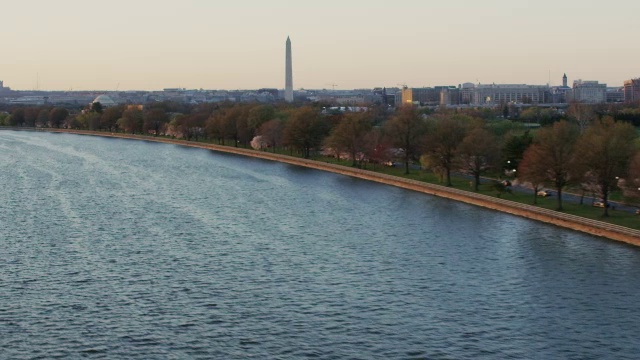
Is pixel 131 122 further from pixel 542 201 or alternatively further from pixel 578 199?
pixel 578 199

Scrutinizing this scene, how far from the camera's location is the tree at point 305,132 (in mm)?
70750

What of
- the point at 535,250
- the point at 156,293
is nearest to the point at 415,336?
the point at 156,293

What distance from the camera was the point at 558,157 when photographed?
40.1 metres

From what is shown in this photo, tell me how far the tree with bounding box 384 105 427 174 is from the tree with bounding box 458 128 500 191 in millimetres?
9050

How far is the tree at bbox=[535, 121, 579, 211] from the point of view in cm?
3922

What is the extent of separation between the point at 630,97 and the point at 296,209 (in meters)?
170

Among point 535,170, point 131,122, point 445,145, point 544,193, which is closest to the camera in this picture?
point 535,170

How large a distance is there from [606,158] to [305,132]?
35.9 m

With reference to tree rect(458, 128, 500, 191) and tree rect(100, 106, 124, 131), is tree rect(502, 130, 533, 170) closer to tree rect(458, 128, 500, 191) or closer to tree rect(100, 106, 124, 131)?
tree rect(458, 128, 500, 191)

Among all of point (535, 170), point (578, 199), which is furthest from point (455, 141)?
point (535, 170)

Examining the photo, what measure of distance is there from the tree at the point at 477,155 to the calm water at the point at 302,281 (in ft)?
12.5

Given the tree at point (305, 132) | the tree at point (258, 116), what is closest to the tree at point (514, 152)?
the tree at point (305, 132)

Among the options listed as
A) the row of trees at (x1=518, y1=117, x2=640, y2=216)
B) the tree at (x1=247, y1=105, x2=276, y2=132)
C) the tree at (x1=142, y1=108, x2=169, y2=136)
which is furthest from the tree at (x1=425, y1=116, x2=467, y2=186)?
the tree at (x1=142, y1=108, x2=169, y2=136)

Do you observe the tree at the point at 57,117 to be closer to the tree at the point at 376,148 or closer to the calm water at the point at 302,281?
the tree at the point at 376,148
